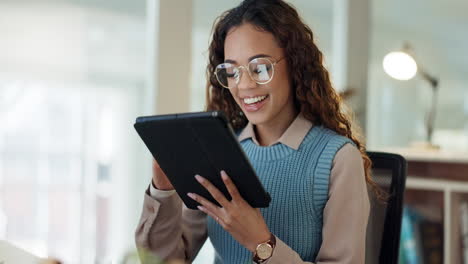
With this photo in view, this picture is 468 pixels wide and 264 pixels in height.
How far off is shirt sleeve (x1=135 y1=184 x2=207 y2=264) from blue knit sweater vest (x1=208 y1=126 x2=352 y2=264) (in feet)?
0.28

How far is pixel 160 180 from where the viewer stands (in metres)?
1.38

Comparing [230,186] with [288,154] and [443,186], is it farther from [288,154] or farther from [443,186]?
[443,186]

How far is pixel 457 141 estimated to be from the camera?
182 inches

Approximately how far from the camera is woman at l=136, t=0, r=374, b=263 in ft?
4.41

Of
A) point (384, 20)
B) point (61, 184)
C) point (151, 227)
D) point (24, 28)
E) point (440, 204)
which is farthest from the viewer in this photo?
point (384, 20)

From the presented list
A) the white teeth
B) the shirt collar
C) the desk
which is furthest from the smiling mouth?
the desk

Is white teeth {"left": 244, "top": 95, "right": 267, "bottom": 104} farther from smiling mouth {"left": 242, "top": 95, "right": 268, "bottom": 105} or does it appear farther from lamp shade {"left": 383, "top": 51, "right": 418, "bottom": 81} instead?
lamp shade {"left": 383, "top": 51, "right": 418, "bottom": 81}

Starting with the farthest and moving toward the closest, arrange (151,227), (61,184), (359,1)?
(359,1), (61,184), (151,227)

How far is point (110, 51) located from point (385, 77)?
2.28 meters

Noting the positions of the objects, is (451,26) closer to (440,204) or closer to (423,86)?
(423,86)

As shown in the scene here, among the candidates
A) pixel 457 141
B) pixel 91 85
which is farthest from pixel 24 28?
pixel 457 141

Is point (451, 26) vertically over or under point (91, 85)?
over

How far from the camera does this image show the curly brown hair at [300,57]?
1.43 metres

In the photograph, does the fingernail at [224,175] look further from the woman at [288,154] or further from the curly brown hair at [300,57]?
the curly brown hair at [300,57]
